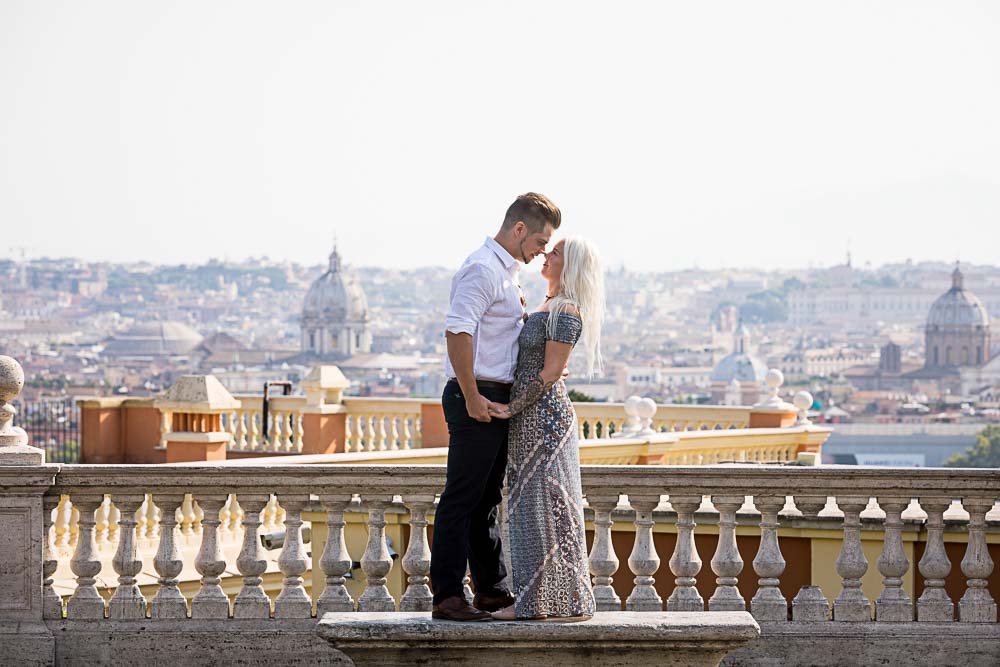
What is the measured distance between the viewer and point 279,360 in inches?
7736

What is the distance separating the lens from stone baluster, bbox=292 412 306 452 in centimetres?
1985

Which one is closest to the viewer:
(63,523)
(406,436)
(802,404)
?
(63,523)

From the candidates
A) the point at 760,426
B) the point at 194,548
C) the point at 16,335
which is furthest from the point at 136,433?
the point at 16,335

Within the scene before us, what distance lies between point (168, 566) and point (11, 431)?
0.76 m

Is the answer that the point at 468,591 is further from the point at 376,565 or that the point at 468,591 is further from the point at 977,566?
the point at 977,566

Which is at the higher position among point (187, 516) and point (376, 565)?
point (376, 565)

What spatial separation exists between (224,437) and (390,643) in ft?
41.4

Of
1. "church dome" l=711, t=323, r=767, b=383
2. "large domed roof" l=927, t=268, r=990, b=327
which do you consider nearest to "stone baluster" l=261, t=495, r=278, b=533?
"church dome" l=711, t=323, r=767, b=383

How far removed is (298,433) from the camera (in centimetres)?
2006

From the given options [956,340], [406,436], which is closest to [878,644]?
[406,436]

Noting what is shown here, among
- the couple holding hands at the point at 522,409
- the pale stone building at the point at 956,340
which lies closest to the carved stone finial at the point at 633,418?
the couple holding hands at the point at 522,409

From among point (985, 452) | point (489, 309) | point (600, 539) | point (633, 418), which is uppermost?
point (489, 309)

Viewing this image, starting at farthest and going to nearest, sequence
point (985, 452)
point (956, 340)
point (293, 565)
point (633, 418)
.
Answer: point (956, 340) → point (985, 452) → point (633, 418) → point (293, 565)

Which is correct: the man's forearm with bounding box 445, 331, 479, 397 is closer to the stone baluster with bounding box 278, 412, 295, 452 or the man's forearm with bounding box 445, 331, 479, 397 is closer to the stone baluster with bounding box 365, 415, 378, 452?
the stone baluster with bounding box 365, 415, 378, 452
